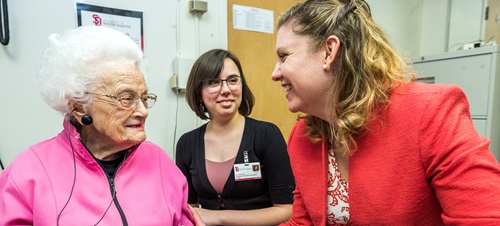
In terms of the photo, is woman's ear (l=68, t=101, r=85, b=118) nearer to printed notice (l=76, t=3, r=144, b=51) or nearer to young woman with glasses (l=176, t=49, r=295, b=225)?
young woman with glasses (l=176, t=49, r=295, b=225)

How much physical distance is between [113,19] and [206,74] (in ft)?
2.22

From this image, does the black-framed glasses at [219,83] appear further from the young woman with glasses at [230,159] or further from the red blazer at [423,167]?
the red blazer at [423,167]

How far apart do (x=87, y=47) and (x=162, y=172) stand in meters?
0.51

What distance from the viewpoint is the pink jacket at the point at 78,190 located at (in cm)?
85

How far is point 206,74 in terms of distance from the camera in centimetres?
157

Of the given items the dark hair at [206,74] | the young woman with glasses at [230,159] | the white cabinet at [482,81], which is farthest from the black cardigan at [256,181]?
the white cabinet at [482,81]

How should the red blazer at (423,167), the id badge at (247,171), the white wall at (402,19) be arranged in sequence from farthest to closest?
the white wall at (402,19) → the id badge at (247,171) → the red blazer at (423,167)

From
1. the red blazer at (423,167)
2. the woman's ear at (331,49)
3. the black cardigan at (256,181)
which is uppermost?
the woman's ear at (331,49)

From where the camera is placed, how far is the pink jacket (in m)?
0.85

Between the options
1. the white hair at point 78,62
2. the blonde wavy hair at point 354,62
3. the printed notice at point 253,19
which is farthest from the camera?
the printed notice at point 253,19

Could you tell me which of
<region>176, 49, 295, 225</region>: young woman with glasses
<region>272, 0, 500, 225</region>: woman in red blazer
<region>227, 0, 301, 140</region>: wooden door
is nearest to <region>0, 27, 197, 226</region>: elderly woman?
<region>176, 49, 295, 225</region>: young woman with glasses

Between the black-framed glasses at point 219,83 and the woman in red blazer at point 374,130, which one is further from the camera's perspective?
the black-framed glasses at point 219,83

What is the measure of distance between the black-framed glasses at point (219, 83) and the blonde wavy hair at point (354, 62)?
712 mm

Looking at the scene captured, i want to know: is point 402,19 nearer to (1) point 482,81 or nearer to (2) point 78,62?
(1) point 482,81
